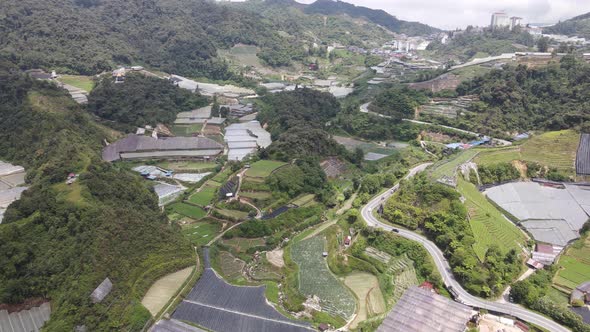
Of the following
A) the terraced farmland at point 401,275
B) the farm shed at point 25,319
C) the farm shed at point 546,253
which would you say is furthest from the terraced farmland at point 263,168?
the farm shed at point 546,253

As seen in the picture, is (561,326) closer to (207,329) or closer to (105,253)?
(207,329)

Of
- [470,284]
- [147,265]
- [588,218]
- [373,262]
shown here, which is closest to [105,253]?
[147,265]

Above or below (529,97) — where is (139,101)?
above

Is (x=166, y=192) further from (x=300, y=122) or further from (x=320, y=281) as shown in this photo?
(x=300, y=122)

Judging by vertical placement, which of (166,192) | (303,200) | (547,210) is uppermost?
(166,192)

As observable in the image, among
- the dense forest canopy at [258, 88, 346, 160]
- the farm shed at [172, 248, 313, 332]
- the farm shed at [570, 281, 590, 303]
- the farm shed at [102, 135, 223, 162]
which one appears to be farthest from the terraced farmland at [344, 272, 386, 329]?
the farm shed at [102, 135, 223, 162]

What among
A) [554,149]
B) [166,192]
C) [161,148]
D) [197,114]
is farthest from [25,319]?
[554,149]

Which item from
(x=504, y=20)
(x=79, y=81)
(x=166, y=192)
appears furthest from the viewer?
(x=504, y=20)

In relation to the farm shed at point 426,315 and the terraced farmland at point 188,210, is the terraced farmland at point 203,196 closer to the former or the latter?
the terraced farmland at point 188,210
